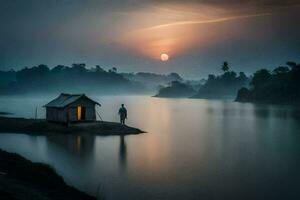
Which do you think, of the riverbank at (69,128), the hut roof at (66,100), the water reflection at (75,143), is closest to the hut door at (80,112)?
the riverbank at (69,128)

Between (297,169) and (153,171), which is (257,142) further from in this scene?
(153,171)

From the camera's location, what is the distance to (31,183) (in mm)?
20344

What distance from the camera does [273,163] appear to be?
32.8 meters

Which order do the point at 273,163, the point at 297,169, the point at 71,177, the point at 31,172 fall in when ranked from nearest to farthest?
the point at 31,172, the point at 71,177, the point at 297,169, the point at 273,163

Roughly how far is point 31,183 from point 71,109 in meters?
28.8

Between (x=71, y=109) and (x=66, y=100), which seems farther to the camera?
(x=66, y=100)

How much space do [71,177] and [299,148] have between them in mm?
28794

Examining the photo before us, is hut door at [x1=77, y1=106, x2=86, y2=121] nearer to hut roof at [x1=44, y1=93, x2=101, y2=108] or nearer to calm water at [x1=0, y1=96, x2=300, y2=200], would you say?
hut roof at [x1=44, y1=93, x2=101, y2=108]

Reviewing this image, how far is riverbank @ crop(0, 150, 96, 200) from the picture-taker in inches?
683

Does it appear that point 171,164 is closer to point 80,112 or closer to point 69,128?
point 69,128

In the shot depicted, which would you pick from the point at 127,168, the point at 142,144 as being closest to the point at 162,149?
the point at 142,144

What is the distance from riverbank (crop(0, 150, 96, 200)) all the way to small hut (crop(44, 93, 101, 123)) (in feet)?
73.2

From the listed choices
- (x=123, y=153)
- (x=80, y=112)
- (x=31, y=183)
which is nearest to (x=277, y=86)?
(x=80, y=112)

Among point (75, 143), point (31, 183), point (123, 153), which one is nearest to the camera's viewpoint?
point (31, 183)
